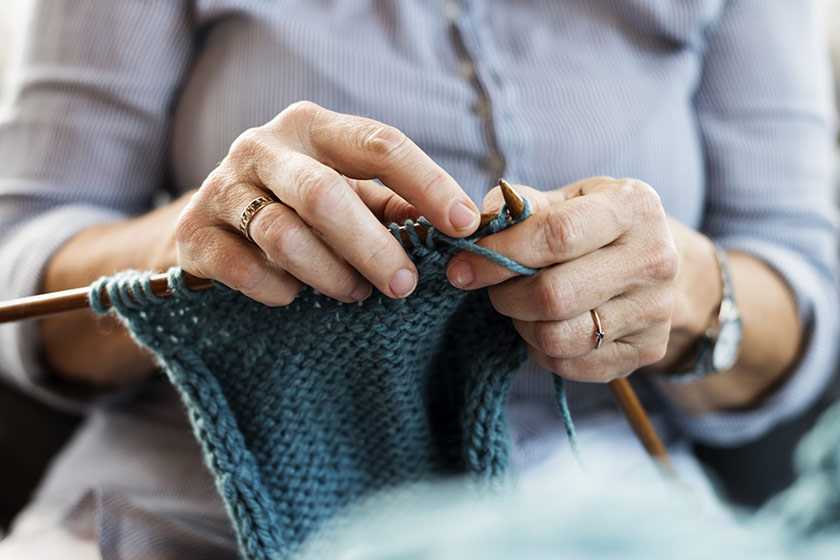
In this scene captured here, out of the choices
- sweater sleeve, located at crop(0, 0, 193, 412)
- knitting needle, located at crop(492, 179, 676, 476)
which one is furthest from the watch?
sweater sleeve, located at crop(0, 0, 193, 412)

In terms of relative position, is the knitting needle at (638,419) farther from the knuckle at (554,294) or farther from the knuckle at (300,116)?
the knuckle at (300,116)

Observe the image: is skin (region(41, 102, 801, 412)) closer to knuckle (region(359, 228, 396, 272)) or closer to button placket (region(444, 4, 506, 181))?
knuckle (region(359, 228, 396, 272))

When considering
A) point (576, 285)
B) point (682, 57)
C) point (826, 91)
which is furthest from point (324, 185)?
point (826, 91)

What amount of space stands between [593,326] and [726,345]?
0.95ft

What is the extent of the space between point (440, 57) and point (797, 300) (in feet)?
1.88

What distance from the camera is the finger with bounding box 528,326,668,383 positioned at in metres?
0.57

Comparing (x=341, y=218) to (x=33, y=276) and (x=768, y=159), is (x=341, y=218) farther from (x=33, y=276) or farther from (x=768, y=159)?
(x=768, y=159)

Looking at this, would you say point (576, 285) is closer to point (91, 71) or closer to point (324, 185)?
point (324, 185)

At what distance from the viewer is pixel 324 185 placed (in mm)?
453

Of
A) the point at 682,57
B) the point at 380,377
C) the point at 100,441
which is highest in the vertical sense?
the point at 682,57

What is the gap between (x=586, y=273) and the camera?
0.51 metres

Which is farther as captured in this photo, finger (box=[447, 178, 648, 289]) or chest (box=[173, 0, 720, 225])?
chest (box=[173, 0, 720, 225])

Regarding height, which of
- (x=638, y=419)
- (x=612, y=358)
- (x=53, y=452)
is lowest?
(x=53, y=452)

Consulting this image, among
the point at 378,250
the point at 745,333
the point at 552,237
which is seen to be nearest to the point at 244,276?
the point at 378,250
